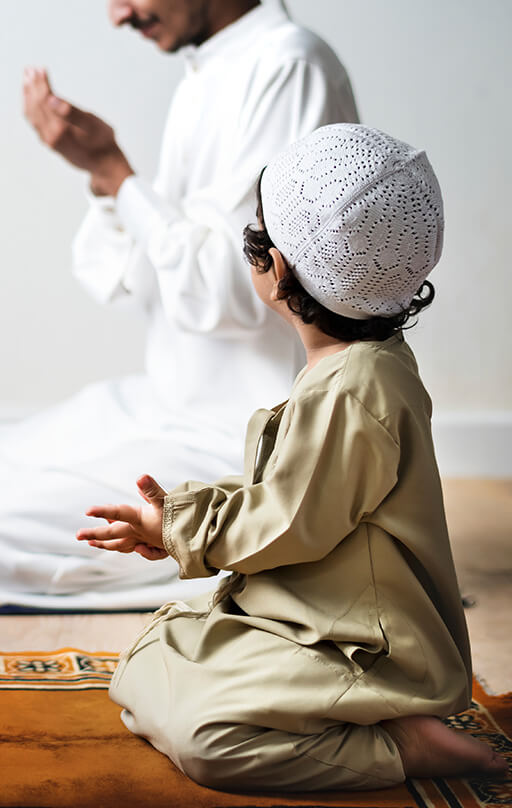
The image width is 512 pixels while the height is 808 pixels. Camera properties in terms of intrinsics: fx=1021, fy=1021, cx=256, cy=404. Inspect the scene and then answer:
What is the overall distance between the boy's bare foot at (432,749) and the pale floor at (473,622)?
0.35 metres

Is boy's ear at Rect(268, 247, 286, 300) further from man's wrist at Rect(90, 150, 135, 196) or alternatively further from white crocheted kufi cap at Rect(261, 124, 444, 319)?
man's wrist at Rect(90, 150, 135, 196)

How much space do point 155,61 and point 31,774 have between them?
2.84 meters

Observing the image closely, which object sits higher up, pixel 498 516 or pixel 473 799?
pixel 473 799

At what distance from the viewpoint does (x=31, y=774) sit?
1219 millimetres

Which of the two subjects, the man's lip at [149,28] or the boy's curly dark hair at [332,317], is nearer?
the boy's curly dark hair at [332,317]

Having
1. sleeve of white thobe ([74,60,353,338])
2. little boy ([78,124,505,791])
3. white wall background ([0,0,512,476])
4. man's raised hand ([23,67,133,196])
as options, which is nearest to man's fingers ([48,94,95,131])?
man's raised hand ([23,67,133,196])

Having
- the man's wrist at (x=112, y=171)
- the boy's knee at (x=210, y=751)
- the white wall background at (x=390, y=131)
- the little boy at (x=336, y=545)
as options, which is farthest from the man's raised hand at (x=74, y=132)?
the white wall background at (x=390, y=131)

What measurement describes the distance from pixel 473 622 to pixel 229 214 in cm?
91

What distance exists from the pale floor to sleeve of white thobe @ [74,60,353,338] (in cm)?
61

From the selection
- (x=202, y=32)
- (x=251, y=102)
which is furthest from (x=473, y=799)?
(x=202, y=32)

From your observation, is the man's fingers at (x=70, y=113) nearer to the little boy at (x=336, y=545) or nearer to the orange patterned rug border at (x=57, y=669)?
the little boy at (x=336, y=545)

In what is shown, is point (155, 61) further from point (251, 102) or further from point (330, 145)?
point (330, 145)

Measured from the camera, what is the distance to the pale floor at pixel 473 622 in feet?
5.66

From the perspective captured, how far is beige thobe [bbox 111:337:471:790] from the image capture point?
3.93 ft
